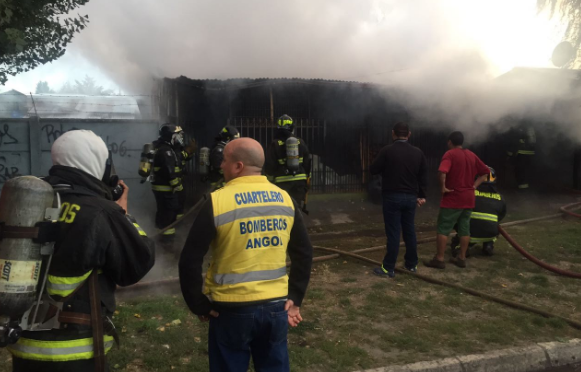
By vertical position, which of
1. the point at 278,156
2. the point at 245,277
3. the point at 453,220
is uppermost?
the point at 278,156

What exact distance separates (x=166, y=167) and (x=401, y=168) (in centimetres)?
361

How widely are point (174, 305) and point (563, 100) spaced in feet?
33.5

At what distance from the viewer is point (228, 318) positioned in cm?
215

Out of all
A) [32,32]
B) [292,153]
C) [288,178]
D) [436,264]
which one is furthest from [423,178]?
[32,32]

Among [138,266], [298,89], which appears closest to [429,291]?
[138,266]

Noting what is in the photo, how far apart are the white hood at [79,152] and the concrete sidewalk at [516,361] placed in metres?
2.40

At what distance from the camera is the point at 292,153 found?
6621mm

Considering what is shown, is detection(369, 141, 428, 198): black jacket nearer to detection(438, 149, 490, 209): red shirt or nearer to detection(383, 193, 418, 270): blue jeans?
detection(383, 193, 418, 270): blue jeans

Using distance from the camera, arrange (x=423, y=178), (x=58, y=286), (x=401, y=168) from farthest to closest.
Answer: (x=423, y=178), (x=401, y=168), (x=58, y=286)

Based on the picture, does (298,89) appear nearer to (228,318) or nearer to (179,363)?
(179,363)

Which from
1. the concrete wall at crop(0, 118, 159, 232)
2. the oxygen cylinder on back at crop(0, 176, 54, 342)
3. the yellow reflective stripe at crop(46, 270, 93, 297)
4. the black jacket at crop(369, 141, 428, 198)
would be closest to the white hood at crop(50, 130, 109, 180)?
the oxygen cylinder on back at crop(0, 176, 54, 342)

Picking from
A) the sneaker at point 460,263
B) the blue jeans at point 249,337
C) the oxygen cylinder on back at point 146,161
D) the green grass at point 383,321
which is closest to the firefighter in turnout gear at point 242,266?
the blue jeans at point 249,337

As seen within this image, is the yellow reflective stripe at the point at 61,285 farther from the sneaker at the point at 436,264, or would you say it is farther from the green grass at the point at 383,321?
the sneaker at the point at 436,264

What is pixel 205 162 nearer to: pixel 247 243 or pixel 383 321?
pixel 383 321
